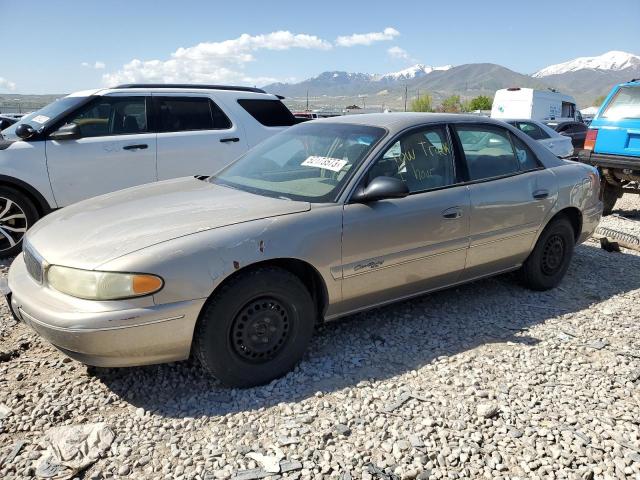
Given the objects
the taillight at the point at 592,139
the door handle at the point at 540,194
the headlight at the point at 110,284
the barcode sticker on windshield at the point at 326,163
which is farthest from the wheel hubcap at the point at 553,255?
the taillight at the point at 592,139

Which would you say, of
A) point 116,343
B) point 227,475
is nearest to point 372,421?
point 227,475

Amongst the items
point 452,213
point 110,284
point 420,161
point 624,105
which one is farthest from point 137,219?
point 624,105

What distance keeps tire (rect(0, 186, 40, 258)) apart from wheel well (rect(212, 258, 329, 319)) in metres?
3.45

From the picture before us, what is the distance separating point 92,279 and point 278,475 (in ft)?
4.29

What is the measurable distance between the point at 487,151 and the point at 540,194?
61 cm

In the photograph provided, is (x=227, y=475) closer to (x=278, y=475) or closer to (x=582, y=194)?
(x=278, y=475)

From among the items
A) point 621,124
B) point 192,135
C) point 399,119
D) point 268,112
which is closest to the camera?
point 399,119

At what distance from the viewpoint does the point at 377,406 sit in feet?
9.39

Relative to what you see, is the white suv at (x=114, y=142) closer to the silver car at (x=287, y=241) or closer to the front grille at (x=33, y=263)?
the silver car at (x=287, y=241)

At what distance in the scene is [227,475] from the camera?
2.32 meters

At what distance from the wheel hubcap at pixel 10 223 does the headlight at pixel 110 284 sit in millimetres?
3201

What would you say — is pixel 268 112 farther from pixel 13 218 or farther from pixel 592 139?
pixel 592 139

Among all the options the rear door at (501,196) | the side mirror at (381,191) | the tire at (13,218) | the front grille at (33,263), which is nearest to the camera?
the front grille at (33,263)

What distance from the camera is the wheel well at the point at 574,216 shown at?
Result: 462cm
